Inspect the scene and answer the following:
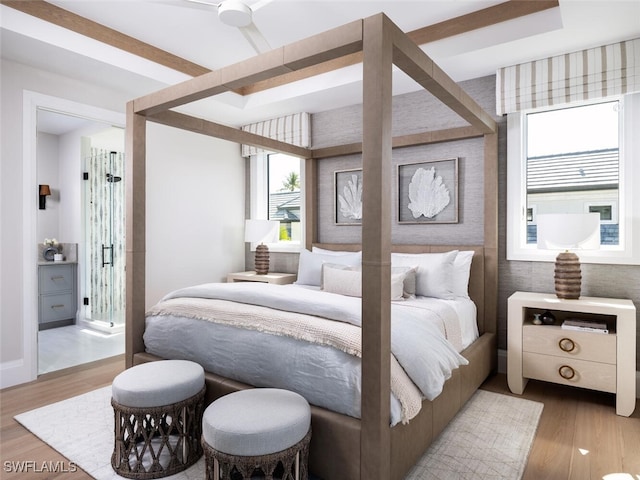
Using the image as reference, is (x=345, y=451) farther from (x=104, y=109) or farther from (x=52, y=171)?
(x=52, y=171)

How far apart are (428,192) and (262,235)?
1867 millimetres

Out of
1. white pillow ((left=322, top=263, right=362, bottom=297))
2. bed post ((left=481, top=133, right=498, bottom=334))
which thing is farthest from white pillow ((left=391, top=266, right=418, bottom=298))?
bed post ((left=481, top=133, right=498, bottom=334))

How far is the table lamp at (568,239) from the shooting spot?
265 centimetres

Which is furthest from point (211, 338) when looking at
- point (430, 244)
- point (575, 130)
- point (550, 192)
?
point (575, 130)

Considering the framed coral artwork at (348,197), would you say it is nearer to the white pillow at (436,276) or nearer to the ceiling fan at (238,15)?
the white pillow at (436,276)

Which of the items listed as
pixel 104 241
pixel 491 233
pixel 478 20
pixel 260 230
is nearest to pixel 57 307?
pixel 104 241

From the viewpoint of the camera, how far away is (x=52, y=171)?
201 inches

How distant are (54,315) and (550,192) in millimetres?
5398

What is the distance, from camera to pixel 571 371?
8.86 ft

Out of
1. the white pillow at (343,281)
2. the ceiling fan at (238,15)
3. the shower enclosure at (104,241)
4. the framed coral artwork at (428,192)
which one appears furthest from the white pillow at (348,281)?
the shower enclosure at (104,241)

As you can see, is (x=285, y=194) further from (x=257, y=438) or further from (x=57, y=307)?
(x=257, y=438)

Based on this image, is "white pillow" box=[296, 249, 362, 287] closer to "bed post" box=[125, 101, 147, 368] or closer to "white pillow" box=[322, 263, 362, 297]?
"white pillow" box=[322, 263, 362, 297]

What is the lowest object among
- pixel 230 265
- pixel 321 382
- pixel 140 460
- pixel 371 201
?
pixel 140 460

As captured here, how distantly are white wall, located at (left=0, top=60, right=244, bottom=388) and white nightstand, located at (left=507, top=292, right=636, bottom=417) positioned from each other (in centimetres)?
329
